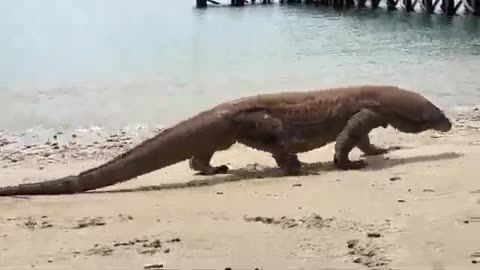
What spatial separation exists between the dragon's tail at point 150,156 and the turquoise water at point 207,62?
24.8ft

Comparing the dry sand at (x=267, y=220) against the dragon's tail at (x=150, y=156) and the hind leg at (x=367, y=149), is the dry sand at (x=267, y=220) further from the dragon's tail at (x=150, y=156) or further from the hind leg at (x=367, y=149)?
the hind leg at (x=367, y=149)

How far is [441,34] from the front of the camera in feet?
126

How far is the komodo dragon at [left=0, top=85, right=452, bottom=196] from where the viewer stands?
25.8ft

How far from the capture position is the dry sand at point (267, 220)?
15.9 feet

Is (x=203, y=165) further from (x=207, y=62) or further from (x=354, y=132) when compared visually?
(x=207, y=62)

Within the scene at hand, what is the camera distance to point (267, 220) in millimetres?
5836

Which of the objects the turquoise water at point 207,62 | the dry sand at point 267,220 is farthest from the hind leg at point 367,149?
the turquoise water at point 207,62

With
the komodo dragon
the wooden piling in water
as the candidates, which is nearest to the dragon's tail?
the komodo dragon

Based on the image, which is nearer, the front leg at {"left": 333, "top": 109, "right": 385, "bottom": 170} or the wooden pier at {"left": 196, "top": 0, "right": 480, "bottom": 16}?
the front leg at {"left": 333, "top": 109, "right": 385, "bottom": 170}

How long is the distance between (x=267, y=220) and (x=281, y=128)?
2666 mm

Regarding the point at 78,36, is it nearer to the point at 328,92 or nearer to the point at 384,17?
the point at 384,17

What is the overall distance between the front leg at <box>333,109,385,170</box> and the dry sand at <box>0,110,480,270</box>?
18 centimetres

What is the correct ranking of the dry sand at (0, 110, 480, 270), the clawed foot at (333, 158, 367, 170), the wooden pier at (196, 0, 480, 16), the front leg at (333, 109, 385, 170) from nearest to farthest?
the dry sand at (0, 110, 480, 270)
the clawed foot at (333, 158, 367, 170)
the front leg at (333, 109, 385, 170)
the wooden pier at (196, 0, 480, 16)

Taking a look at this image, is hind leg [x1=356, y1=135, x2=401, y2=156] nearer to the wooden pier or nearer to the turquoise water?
the turquoise water
